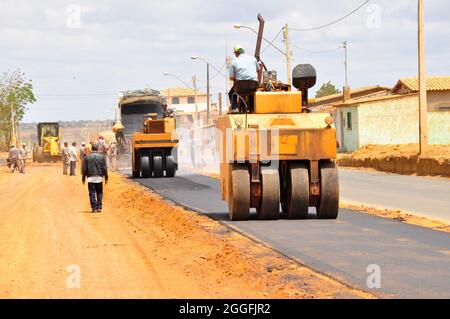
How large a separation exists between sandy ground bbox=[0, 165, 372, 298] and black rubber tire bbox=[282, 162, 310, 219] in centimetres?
165

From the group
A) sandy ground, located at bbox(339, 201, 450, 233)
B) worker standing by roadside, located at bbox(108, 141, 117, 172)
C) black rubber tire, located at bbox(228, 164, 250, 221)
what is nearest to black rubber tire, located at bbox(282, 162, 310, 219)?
black rubber tire, located at bbox(228, 164, 250, 221)

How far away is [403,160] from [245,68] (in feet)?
78.9

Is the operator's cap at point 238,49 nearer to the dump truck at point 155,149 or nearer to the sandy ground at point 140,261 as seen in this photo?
the sandy ground at point 140,261

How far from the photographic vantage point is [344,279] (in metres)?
11.6

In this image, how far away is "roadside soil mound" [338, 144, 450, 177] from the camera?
3825cm

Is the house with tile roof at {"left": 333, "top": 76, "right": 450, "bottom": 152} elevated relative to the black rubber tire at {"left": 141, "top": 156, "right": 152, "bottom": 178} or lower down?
elevated

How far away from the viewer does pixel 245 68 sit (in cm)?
1972

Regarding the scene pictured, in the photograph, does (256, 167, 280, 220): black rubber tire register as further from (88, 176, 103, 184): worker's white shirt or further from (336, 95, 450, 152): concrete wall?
(336, 95, 450, 152): concrete wall

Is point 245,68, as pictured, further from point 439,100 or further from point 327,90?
point 327,90

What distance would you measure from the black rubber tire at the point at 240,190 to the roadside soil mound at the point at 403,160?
1919 cm

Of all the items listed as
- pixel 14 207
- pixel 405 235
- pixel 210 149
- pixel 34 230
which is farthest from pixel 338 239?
pixel 210 149

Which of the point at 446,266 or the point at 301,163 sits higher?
the point at 301,163
